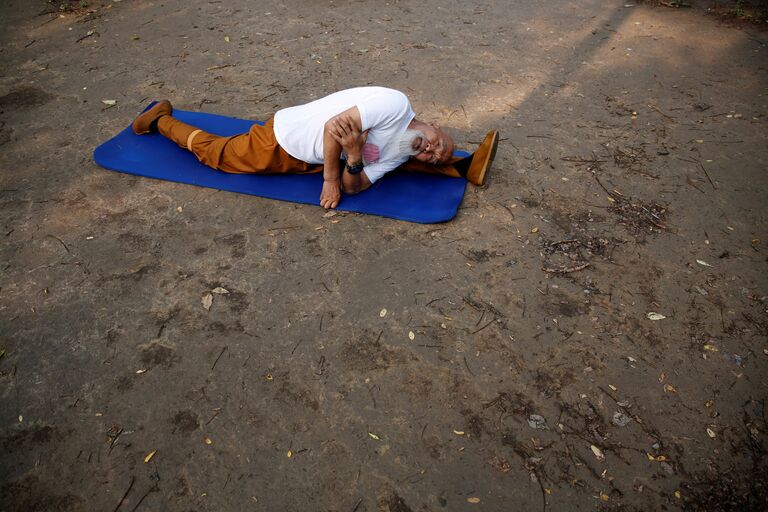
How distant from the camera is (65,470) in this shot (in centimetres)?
224

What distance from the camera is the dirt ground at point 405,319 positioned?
2271 mm

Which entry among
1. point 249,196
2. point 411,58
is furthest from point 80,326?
point 411,58

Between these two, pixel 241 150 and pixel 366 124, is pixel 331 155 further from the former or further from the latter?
pixel 241 150

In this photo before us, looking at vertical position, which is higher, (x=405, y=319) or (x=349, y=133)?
(x=349, y=133)

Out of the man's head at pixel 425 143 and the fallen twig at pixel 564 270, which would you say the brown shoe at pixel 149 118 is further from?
the fallen twig at pixel 564 270

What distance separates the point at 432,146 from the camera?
3678 millimetres

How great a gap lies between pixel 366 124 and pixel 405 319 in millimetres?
1391

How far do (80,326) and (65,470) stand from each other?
87 centimetres

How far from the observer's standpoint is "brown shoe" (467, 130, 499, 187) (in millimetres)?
3723

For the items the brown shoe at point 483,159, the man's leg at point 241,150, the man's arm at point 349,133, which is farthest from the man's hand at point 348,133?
the brown shoe at point 483,159

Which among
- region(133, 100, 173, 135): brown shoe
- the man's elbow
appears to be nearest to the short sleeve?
the man's elbow

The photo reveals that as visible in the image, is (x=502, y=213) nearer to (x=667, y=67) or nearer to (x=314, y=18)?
(x=667, y=67)

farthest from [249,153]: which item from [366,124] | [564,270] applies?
[564,270]

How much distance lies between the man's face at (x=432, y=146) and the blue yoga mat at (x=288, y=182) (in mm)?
248
